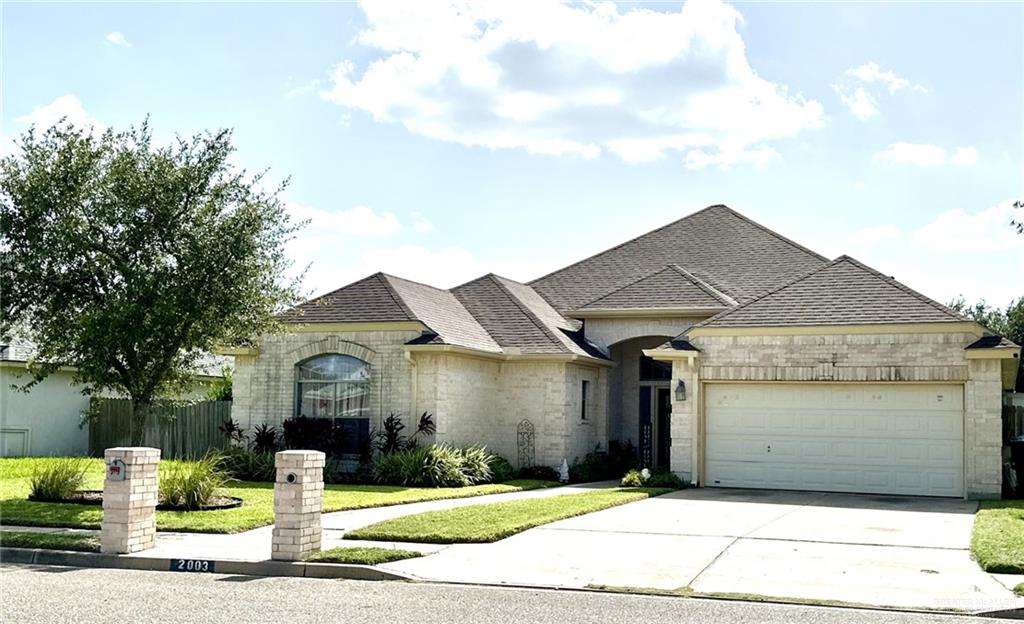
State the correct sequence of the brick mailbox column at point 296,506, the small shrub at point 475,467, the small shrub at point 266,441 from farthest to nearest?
the small shrub at point 266,441 → the small shrub at point 475,467 → the brick mailbox column at point 296,506

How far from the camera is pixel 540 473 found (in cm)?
2416

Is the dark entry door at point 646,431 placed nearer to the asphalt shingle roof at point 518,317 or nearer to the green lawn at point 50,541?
the asphalt shingle roof at point 518,317

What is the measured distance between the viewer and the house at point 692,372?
20.4 meters

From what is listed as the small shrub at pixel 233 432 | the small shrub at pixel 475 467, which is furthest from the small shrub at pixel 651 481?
the small shrub at pixel 233 432

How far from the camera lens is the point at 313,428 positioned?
2298cm

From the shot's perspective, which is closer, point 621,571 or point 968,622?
point 968,622

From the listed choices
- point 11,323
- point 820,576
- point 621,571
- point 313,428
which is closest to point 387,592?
point 621,571

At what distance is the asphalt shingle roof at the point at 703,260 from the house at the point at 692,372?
0.11 m

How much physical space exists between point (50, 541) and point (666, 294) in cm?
1688

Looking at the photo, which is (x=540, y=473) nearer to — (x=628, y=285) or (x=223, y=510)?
(x=628, y=285)

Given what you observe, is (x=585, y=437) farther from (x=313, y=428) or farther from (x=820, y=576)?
(x=820, y=576)

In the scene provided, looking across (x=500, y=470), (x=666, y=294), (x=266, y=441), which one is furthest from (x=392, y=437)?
(x=666, y=294)

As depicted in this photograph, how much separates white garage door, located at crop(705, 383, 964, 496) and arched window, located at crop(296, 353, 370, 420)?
7641 mm

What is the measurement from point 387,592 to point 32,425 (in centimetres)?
2306
